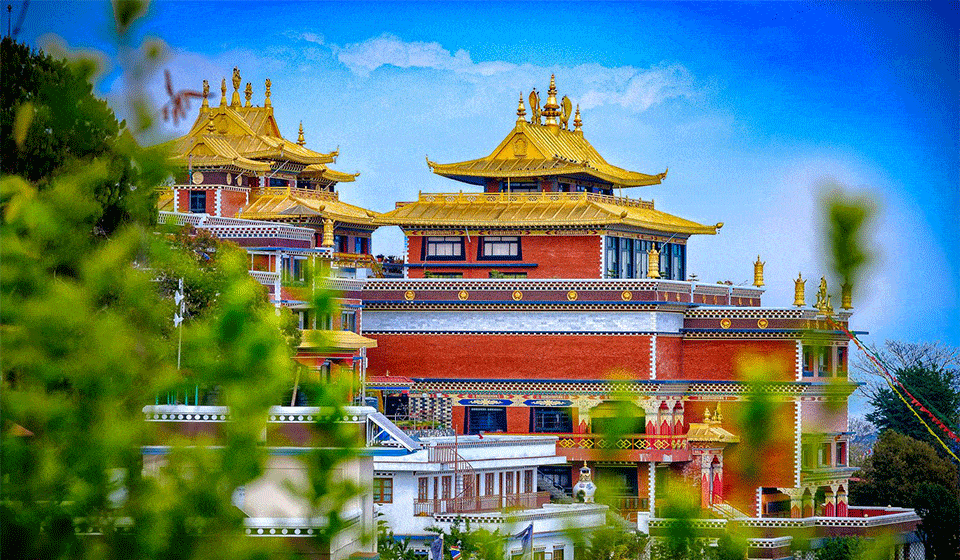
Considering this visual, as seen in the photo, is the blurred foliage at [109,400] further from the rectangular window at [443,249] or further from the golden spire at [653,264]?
the rectangular window at [443,249]

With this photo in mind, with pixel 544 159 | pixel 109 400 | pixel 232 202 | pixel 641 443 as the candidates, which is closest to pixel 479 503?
pixel 641 443

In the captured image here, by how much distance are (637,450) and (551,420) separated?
3072mm

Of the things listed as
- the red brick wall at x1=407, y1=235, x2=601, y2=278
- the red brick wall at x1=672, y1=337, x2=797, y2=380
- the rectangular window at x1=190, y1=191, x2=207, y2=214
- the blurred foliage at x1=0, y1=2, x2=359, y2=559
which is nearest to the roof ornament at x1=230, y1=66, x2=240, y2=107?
the rectangular window at x1=190, y1=191, x2=207, y2=214

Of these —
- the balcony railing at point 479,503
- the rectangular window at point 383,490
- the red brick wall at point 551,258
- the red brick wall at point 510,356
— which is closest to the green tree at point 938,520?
the red brick wall at point 510,356

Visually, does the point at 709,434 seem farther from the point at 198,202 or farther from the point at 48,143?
the point at 48,143

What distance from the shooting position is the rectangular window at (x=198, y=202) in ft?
204

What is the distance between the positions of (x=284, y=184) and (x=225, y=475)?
5657cm

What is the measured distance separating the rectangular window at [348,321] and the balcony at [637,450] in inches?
277

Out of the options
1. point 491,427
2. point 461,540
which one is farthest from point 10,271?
point 491,427

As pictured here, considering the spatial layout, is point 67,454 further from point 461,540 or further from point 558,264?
point 558,264

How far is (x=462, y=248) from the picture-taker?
188 ft

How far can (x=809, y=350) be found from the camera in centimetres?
5341

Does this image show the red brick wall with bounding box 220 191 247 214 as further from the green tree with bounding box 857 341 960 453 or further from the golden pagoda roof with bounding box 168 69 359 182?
the green tree with bounding box 857 341 960 453

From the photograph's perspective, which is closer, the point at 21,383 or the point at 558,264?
the point at 21,383
